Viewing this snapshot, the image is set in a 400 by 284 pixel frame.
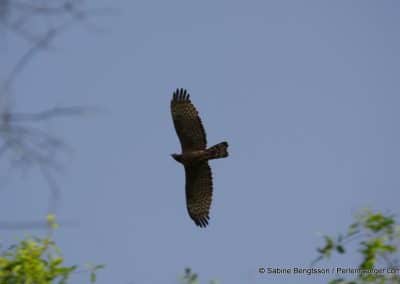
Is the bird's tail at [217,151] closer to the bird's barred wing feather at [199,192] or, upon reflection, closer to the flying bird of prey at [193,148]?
the flying bird of prey at [193,148]

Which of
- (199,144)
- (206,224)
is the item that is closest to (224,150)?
(199,144)

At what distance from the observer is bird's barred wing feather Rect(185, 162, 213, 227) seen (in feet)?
51.5

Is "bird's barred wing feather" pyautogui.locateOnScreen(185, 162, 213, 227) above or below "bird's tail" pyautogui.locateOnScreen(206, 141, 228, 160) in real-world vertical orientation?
below

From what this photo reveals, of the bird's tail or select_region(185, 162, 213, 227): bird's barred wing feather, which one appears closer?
the bird's tail

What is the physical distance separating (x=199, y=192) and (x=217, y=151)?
3.47 ft

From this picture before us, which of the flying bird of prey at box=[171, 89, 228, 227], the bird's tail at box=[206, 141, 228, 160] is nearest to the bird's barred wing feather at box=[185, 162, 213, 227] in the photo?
the flying bird of prey at box=[171, 89, 228, 227]

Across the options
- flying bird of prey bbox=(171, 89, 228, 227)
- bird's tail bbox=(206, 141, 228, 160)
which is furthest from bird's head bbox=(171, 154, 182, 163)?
bird's tail bbox=(206, 141, 228, 160)

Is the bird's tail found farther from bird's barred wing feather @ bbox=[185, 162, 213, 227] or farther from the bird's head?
the bird's head

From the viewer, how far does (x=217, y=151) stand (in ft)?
50.7

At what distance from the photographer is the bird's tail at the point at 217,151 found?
50.6 feet

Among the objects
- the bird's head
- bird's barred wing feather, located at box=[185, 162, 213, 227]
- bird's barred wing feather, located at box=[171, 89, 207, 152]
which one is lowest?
bird's barred wing feather, located at box=[185, 162, 213, 227]

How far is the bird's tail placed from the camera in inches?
607

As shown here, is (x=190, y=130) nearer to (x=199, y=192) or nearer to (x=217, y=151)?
(x=217, y=151)

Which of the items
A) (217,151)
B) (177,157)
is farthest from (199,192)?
(217,151)
